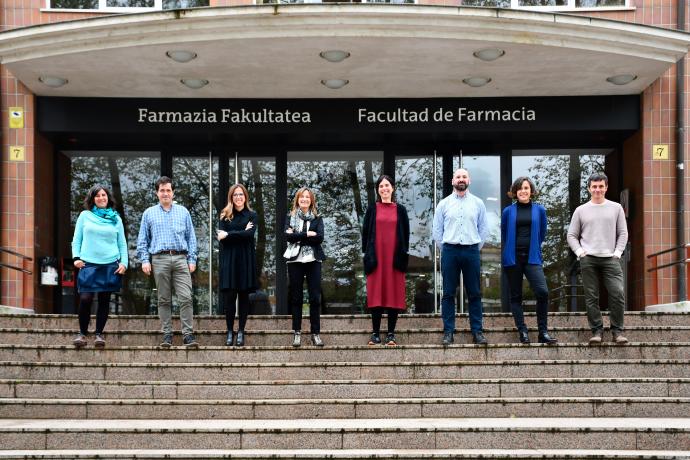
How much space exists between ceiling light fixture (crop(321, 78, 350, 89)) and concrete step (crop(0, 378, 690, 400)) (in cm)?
520

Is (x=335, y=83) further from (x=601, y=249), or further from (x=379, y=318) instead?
(x=601, y=249)

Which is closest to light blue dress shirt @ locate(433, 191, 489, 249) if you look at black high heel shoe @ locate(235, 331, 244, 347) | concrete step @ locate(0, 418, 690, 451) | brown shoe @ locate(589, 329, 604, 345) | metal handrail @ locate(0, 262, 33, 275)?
brown shoe @ locate(589, 329, 604, 345)

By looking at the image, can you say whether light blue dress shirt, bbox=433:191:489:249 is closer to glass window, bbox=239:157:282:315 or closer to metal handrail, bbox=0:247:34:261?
glass window, bbox=239:157:282:315

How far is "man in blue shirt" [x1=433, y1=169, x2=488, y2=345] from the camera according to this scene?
31.3ft

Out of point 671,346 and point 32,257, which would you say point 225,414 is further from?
point 32,257

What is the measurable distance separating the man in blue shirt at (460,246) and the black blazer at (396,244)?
0.34 meters

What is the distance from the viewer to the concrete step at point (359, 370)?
867 cm

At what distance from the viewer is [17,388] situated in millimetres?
8523

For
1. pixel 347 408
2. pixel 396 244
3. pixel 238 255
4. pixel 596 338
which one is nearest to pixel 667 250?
pixel 596 338

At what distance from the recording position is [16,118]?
12.9m

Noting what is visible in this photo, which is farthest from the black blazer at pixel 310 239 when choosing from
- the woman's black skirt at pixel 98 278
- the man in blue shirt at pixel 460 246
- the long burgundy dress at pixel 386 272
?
the woman's black skirt at pixel 98 278

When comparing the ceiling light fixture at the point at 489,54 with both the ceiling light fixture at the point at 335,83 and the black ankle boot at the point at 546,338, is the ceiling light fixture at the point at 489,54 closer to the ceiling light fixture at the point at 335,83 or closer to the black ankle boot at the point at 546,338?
the ceiling light fixture at the point at 335,83

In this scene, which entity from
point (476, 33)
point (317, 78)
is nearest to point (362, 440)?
point (476, 33)

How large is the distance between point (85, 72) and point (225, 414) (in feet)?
19.5
